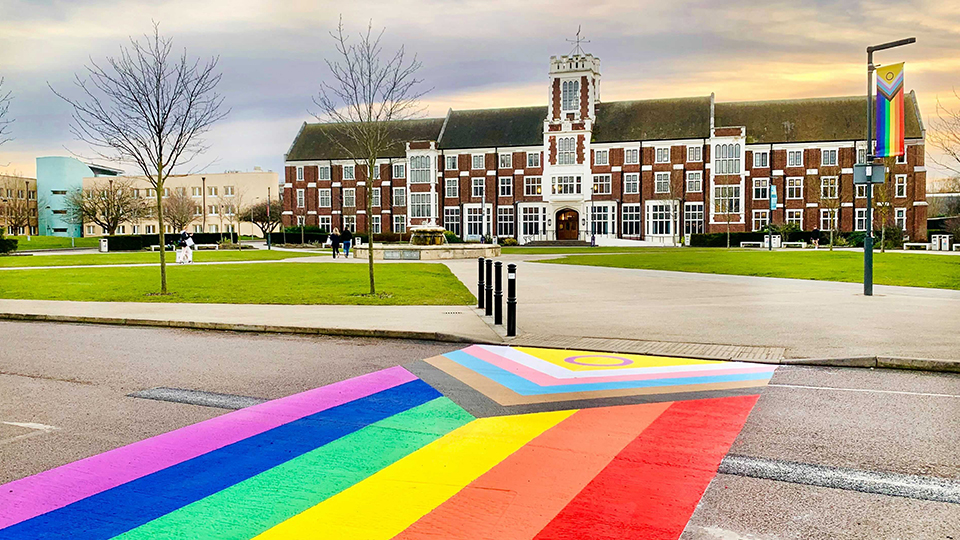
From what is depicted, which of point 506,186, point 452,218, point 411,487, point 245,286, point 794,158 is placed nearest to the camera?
point 411,487

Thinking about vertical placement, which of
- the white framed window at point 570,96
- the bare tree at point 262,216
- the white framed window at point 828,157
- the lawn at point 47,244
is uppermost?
the white framed window at point 570,96

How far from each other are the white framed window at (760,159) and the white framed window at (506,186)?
22.3 metres

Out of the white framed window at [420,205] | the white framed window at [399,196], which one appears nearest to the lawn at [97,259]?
the white framed window at [420,205]

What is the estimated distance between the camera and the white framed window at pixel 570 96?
69.8 metres

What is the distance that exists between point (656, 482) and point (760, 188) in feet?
220

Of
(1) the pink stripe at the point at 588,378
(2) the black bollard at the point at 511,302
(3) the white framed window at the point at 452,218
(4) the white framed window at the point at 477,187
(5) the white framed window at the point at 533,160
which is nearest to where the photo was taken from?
(1) the pink stripe at the point at 588,378

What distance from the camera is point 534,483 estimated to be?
4.86 meters

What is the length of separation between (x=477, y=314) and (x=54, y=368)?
22.7 feet

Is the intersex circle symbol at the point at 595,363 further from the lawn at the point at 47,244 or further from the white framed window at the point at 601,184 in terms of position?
the white framed window at the point at 601,184

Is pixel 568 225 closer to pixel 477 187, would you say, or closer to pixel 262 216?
pixel 477 187

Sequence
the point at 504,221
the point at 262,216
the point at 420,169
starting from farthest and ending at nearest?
the point at 262,216, the point at 420,169, the point at 504,221

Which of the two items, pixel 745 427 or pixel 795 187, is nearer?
pixel 745 427

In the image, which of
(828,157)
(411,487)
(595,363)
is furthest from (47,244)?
(411,487)

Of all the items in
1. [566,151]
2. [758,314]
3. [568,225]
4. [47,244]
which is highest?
[566,151]
